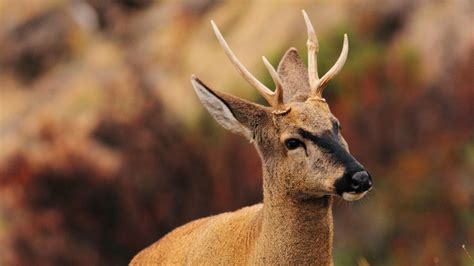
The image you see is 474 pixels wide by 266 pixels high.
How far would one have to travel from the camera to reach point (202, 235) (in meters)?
9.45

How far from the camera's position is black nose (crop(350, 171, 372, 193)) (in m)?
8.03

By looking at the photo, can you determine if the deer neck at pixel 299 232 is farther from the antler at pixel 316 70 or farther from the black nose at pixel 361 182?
the antler at pixel 316 70

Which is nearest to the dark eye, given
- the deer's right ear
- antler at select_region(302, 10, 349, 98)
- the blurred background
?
the deer's right ear

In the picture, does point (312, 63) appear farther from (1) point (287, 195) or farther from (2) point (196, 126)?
(2) point (196, 126)

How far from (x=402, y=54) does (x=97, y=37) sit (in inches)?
299

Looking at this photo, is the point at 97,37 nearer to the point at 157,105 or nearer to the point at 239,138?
the point at 157,105

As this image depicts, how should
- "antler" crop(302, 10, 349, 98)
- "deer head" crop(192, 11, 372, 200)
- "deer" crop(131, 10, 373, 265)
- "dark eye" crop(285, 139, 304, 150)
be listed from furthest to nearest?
"antler" crop(302, 10, 349, 98) < "dark eye" crop(285, 139, 304, 150) < "deer" crop(131, 10, 373, 265) < "deer head" crop(192, 11, 372, 200)

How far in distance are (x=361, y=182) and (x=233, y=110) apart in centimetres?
132

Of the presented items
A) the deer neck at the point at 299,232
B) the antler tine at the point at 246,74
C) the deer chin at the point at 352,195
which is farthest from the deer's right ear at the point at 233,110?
the deer chin at the point at 352,195

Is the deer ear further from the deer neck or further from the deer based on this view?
the deer neck

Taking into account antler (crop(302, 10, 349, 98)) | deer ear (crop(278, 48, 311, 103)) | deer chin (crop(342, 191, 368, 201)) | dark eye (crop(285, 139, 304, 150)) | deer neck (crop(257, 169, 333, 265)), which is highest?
antler (crop(302, 10, 349, 98))

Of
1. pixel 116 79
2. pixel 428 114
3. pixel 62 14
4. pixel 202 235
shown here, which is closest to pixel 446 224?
pixel 428 114

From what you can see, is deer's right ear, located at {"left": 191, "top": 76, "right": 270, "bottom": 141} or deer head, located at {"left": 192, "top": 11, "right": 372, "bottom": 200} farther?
deer's right ear, located at {"left": 191, "top": 76, "right": 270, "bottom": 141}

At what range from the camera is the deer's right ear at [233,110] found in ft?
28.7
